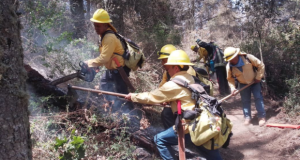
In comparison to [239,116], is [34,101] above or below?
above

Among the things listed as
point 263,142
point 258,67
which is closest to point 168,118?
point 263,142

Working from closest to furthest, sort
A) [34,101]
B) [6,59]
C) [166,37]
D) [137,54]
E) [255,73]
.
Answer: [6,59] → [34,101] → [137,54] → [255,73] → [166,37]

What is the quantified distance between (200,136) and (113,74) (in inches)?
88.8

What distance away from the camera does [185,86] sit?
3.42m

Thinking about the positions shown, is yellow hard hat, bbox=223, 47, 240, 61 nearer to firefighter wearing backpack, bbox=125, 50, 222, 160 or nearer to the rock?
firefighter wearing backpack, bbox=125, 50, 222, 160

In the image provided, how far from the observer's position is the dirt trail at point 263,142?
4.95 metres

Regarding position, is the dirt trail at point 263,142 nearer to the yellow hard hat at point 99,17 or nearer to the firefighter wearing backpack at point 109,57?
the firefighter wearing backpack at point 109,57

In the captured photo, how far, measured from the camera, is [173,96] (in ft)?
11.5

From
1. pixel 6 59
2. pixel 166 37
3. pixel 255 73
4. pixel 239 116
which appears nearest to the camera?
pixel 6 59

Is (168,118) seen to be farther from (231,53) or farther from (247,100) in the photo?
(247,100)

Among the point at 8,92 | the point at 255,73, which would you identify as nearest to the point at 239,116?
the point at 255,73

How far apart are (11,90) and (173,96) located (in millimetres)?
2002

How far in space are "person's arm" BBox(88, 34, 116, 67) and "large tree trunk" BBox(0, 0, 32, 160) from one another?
2.03 meters

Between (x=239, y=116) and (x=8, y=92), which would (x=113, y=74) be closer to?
(x=8, y=92)
